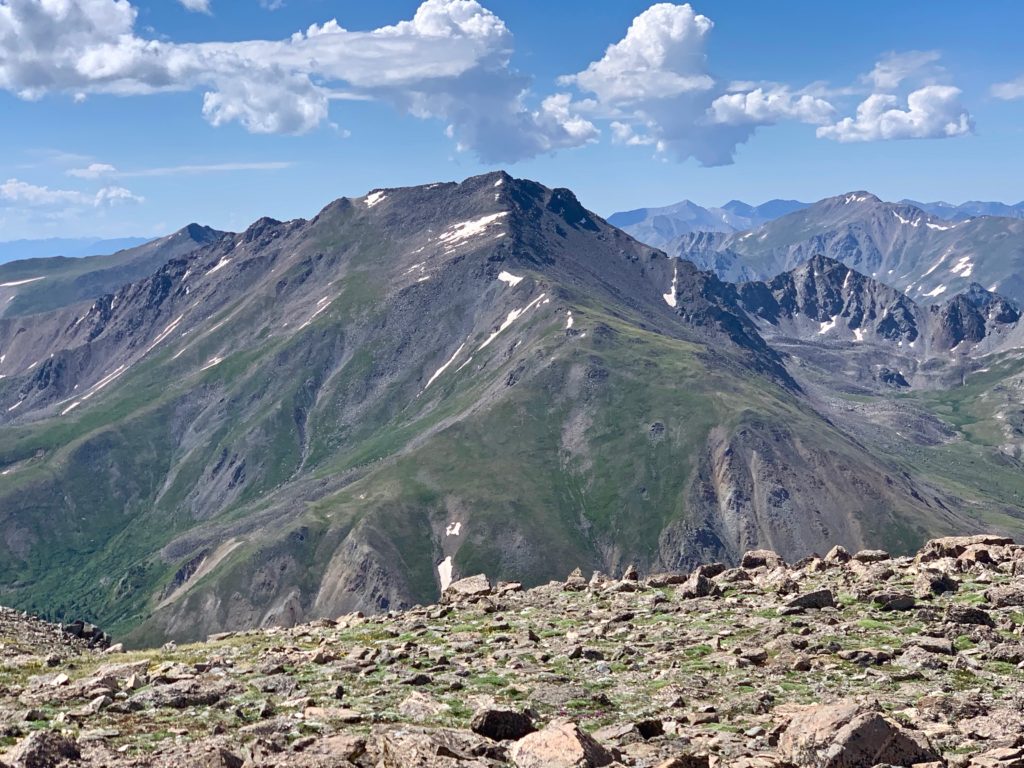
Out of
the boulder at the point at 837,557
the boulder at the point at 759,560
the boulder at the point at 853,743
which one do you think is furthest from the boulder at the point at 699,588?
the boulder at the point at 853,743

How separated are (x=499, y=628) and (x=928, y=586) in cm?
2124

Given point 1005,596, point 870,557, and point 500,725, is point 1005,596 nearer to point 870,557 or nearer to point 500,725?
point 870,557

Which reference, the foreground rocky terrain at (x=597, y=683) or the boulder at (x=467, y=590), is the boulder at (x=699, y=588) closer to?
the foreground rocky terrain at (x=597, y=683)

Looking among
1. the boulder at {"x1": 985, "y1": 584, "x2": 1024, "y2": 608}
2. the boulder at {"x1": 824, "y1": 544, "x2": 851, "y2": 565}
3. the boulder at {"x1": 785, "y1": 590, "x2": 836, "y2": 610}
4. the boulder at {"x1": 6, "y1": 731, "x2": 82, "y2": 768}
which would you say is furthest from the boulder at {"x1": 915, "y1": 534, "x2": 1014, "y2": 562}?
the boulder at {"x1": 6, "y1": 731, "x2": 82, "y2": 768}

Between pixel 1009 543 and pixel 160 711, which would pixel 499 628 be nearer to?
pixel 160 711

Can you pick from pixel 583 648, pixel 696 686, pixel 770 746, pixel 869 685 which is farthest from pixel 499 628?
pixel 770 746

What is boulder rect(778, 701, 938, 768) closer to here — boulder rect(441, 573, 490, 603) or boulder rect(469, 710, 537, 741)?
boulder rect(469, 710, 537, 741)

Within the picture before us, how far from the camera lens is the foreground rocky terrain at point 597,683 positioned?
25422 mm

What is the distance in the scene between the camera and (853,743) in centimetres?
2522

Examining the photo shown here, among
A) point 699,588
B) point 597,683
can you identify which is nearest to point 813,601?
point 699,588

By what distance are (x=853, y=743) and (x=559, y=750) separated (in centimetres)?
775

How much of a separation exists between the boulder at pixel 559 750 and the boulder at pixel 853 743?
5.45 metres

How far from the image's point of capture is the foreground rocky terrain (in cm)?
2542

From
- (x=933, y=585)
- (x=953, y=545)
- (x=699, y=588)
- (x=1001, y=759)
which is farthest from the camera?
(x=953, y=545)
